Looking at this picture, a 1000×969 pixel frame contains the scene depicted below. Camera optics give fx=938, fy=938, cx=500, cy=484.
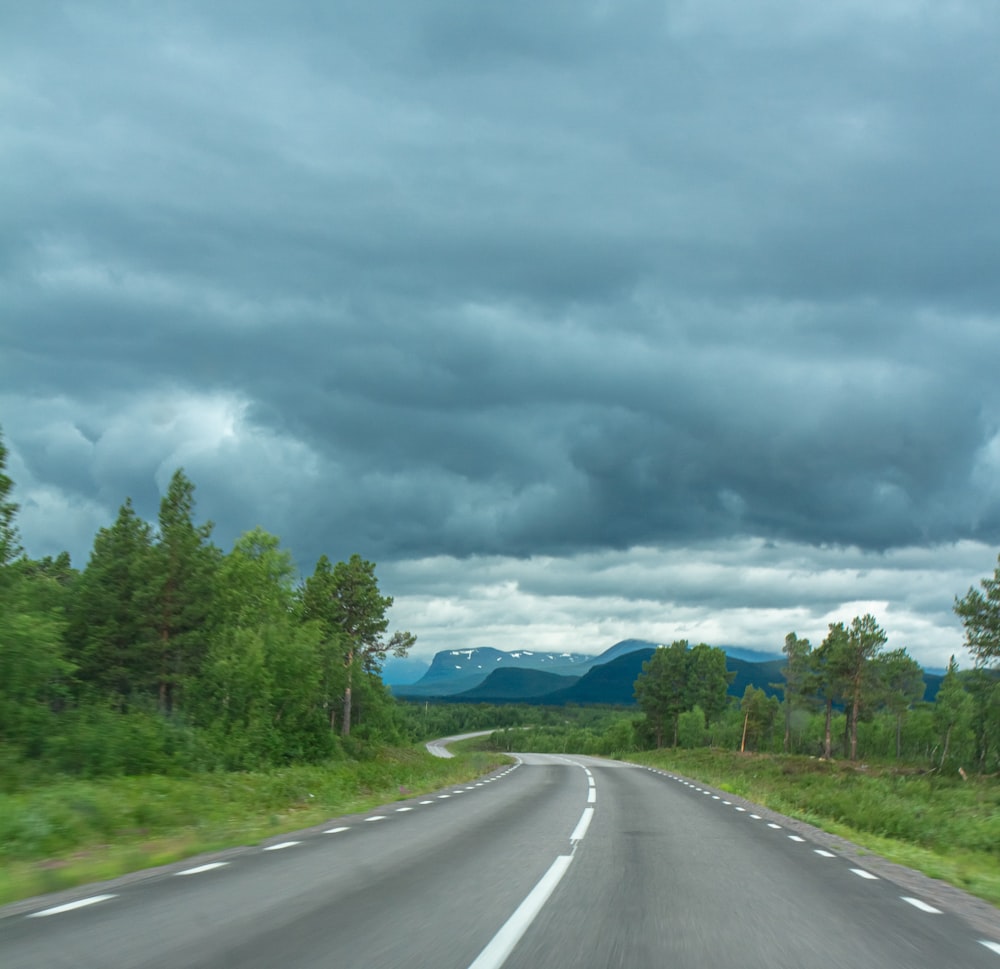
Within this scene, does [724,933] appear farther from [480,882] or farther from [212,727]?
[212,727]

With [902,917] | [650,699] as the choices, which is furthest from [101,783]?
[650,699]

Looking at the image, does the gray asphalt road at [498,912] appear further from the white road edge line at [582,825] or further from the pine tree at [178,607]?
the pine tree at [178,607]

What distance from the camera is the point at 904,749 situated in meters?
132

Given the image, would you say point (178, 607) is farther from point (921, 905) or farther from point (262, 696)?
point (921, 905)

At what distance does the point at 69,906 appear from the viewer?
7605mm

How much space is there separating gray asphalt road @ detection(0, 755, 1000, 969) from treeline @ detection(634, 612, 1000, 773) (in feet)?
183

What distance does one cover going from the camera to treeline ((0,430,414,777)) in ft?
78.9

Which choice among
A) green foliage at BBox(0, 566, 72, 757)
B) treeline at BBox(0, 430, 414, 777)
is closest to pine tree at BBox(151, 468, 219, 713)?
treeline at BBox(0, 430, 414, 777)

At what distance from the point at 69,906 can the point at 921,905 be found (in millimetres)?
7743

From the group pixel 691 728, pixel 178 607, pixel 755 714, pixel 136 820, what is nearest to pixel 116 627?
pixel 178 607

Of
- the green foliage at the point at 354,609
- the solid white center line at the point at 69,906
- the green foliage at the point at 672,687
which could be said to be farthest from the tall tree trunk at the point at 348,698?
the solid white center line at the point at 69,906

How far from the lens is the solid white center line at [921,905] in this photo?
8764mm

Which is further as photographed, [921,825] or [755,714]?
[755,714]

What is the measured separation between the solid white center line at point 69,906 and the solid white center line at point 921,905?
24.2 feet
